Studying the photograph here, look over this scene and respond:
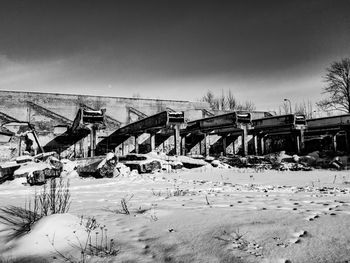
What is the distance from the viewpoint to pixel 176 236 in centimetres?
272

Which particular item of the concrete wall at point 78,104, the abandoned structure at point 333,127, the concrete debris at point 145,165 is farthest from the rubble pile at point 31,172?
the abandoned structure at point 333,127

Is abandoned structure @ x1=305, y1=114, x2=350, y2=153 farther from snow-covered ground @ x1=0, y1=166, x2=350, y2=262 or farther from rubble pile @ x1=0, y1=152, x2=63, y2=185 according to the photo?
rubble pile @ x1=0, y1=152, x2=63, y2=185

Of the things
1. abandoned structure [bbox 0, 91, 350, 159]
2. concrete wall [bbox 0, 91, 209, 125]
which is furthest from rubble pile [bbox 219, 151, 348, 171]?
concrete wall [bbox 0, 91, 209, 125]

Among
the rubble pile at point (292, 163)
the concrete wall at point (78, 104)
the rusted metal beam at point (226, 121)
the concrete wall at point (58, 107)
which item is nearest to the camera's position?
the rubble pile at point (292, 163)

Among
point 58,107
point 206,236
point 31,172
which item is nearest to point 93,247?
point 206,236

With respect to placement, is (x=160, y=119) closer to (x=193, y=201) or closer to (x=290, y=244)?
(x=193, y=201)

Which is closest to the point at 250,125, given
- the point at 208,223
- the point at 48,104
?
the point at 208,223

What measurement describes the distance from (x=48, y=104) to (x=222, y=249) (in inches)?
1099

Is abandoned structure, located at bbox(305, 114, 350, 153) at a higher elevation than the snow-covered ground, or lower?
higher

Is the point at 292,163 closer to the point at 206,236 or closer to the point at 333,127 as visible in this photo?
the point at 333,127

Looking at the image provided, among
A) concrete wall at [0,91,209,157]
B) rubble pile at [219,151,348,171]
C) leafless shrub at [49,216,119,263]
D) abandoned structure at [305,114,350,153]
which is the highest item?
concrete wall at [0,91,209,157]

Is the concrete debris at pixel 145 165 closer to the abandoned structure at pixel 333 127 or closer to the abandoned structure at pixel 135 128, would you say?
the abandoned structure at pixel 135 128

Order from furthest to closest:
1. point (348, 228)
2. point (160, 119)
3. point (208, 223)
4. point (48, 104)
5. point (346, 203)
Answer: point (48, 104), point (160, 119), point (346, 203), point (208, 223), point (348, 228)

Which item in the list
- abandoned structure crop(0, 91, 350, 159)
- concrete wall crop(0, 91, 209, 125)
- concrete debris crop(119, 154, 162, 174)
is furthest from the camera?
concrete wall crop(0, 91, 209, 125)
